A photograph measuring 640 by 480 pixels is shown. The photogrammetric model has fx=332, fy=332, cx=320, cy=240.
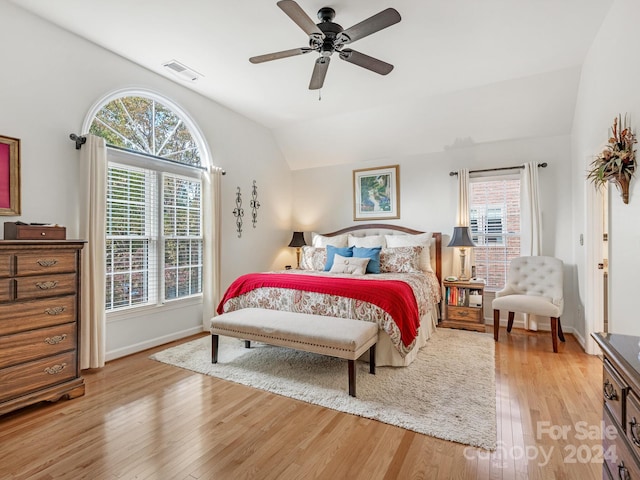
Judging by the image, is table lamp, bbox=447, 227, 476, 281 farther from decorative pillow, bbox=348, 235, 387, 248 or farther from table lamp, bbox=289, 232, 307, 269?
table lamp, bbox=289, 232, 307, 269

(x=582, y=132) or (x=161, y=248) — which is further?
(x=161, y=248)

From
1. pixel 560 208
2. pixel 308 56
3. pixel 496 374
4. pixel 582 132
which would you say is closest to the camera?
pixel 496 374

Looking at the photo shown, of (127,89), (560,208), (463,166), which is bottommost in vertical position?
(560,208)

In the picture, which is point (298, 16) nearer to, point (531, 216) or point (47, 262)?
point (47, 262)

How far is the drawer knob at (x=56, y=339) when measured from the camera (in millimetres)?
2381

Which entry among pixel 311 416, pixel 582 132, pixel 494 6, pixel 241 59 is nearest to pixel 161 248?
pixel 241 59

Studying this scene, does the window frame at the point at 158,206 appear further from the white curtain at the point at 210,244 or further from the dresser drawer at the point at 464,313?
the dresser drawer at the point at 464,313

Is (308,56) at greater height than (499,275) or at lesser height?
greater

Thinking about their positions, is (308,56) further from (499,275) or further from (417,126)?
(499,275)

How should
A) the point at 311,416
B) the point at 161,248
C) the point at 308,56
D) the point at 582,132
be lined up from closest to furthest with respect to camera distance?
the point at 311,416
the point at 308,56
the point at 582,132
the point at 161,248

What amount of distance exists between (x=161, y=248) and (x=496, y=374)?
12.1 ft

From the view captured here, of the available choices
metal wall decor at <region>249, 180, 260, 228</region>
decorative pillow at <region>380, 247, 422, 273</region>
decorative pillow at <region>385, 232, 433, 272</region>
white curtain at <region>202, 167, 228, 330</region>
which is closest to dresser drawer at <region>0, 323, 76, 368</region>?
white curtain at <region>202, 167, 228, 330</region>

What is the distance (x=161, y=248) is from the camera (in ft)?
12.7

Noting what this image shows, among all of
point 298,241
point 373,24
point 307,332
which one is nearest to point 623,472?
point 307,332
